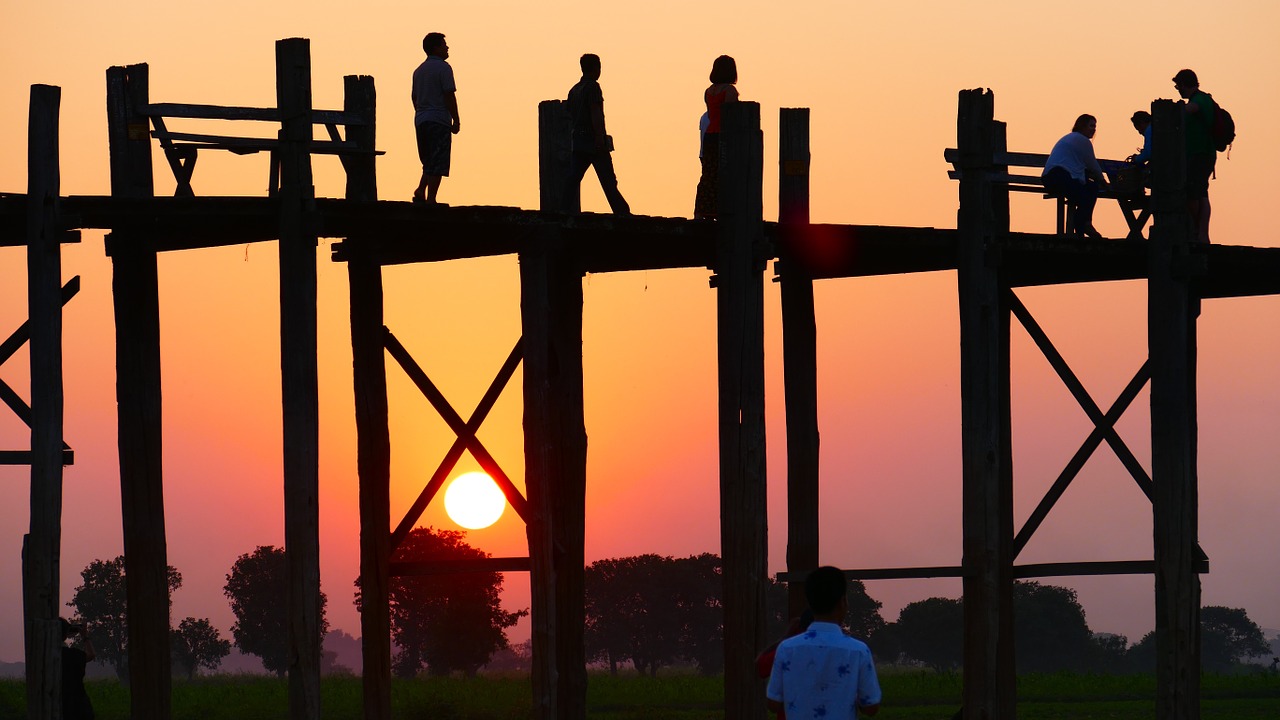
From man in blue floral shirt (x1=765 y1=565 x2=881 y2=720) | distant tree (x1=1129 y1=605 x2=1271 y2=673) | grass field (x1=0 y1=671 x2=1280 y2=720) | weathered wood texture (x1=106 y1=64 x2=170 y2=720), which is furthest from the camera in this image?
distant tree (x1=1129 y1=605 x2=1271 y2=673)

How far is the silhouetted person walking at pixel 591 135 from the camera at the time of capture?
15625 millimetres

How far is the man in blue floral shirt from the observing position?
8109mm

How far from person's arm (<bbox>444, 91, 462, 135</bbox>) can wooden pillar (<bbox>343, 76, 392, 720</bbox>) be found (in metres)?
1.47

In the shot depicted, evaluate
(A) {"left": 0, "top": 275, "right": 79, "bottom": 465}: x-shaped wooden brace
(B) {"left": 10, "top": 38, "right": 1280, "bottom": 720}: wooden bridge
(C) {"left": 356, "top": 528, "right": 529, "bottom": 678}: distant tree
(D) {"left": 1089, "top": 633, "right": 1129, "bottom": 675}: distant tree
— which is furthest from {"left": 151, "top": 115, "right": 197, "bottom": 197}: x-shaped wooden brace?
(D) {"left": 1089, "top": 633, "right": 1129, "bottom": 675}: distant tree

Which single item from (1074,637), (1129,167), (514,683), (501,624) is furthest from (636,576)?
(1129,167)

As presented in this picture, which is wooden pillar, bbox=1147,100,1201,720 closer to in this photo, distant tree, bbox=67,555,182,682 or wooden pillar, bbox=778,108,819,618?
wooden pillar, bbox=778,108,819,618

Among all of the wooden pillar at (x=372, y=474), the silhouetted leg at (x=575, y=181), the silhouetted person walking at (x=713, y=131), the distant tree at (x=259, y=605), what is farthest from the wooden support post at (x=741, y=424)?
the distant tree at (x=259, y=605)

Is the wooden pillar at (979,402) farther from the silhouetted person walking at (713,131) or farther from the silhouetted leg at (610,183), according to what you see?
the silhouetted leg at (610,183)

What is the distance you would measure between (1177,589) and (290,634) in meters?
7.65

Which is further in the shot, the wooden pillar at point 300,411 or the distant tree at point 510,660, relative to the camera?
the distant tree at point 510,660

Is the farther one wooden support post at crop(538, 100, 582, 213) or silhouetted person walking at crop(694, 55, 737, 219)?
silhouetted person walking at crop(694, 55, 737, 219)

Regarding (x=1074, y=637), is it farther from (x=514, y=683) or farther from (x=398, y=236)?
(x=398, y=236)

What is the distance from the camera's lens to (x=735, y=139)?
15.0 meters

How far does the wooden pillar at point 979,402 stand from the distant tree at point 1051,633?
61810 mm
